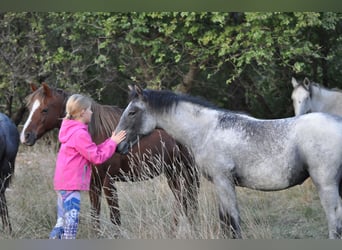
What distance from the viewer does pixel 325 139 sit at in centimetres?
443

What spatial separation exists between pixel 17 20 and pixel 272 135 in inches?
300

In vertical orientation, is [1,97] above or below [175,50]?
below

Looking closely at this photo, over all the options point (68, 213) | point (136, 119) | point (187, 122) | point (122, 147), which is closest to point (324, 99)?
point (187, 122)

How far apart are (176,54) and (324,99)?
8.37 ft

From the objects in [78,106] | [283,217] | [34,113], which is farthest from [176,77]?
[78,106]

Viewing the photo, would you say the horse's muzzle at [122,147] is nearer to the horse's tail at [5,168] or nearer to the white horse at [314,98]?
the horse's tail at [5,168]

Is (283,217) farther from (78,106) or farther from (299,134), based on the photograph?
(78,106)

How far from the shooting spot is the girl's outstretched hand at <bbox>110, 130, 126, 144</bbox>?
4.82 m

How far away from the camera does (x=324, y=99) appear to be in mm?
8500

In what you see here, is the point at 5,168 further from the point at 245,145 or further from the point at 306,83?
the point at 306,83

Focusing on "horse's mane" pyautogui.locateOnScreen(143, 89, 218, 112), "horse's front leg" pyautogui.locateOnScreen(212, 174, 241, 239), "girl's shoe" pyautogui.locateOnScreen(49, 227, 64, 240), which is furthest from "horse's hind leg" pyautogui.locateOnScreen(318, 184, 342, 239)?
"girl's shoe" pyautogui.locateOnScreen(49, 227, 64, 240)

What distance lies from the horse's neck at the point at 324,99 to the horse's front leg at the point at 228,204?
167 inches

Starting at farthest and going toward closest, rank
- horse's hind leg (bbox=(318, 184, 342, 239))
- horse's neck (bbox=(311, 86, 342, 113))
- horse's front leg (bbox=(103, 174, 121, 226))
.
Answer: horse's neck (bbox=(311, 86, 342, 113)) < horse's front leg (bbox=(103, 174, 121, 226)) < horse's hind leg (bbox=(318, 184, 342, 239))

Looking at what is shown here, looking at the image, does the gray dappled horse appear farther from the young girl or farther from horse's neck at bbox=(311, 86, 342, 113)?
horse's neck at bbox=(311, 86, 342, 113)
